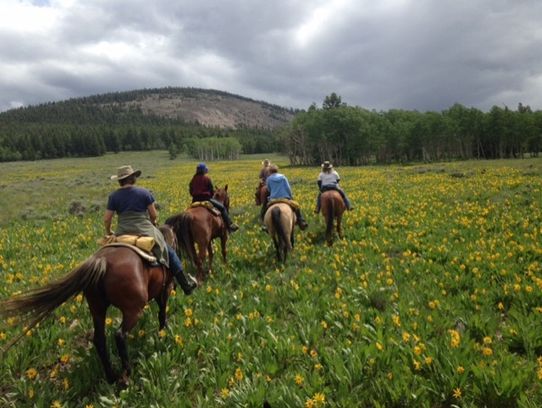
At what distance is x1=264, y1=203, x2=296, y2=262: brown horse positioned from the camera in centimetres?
938

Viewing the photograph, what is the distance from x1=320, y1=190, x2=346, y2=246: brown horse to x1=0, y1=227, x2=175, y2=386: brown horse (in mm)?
6675

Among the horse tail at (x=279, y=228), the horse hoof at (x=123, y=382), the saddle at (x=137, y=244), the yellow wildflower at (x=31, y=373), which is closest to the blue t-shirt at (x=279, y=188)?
the horse tail at (x=279, y=228)

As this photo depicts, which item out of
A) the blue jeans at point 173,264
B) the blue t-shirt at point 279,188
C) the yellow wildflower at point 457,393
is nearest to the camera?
the yellow wildflower at point 457,393

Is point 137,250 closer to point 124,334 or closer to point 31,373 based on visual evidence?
point 124,334

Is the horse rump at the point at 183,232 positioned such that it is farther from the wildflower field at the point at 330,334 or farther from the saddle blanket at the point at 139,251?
the saddle blanket at the point at 139,251

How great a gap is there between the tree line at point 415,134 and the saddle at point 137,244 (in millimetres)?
75132

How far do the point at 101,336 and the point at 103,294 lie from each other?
55cm

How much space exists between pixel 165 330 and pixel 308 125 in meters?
80.0

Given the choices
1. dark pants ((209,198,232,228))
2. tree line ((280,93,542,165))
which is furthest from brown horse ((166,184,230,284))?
tree line ((280,93,542,165))

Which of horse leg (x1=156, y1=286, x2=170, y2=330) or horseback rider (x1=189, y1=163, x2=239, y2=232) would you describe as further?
horseback rider (x1=189, y1=163, x2=239, y2=232)

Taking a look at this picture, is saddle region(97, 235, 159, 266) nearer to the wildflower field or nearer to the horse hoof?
the wildflower field

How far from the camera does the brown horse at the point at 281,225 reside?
9383mm

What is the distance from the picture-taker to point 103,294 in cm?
493

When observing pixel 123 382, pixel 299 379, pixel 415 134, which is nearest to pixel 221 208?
pixel 123 382
